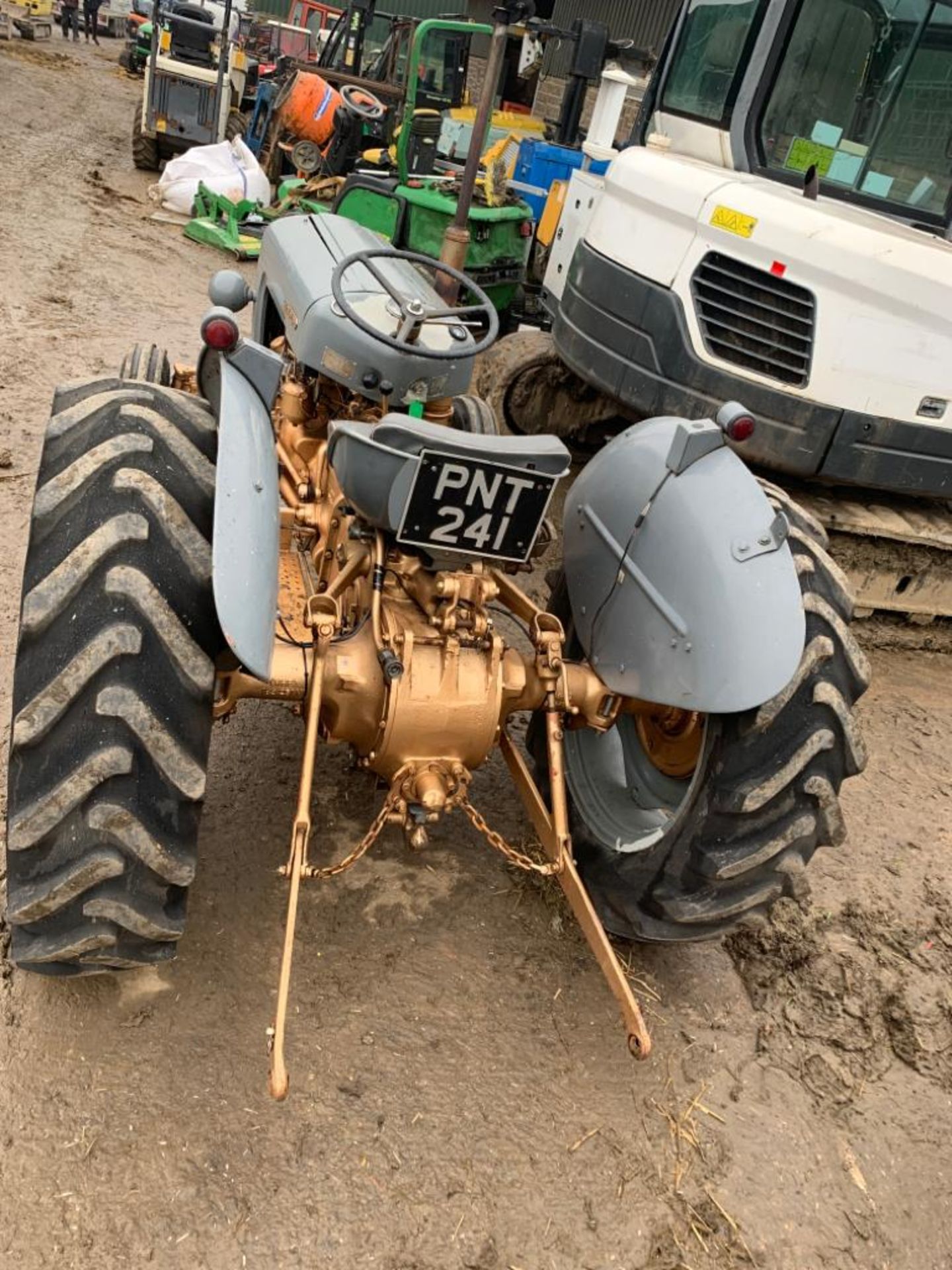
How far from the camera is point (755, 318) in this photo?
14.9 feet

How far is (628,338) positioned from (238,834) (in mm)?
3027

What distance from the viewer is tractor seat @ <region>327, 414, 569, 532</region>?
2.22 m

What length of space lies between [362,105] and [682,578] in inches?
385

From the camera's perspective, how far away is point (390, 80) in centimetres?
1180

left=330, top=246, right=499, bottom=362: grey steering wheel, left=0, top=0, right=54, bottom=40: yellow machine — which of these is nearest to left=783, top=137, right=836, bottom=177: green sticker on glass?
left=330, top=246, right=499, bottom=362: grey steering wheel

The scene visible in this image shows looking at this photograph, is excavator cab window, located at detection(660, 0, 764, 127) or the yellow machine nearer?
excavator cab window, located at detection(660, 0, 764, 127)

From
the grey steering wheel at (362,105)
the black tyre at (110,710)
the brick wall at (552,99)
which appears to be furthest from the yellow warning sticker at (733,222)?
the brick wall at (552,99)

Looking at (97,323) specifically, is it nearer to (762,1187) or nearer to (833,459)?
(833,459)

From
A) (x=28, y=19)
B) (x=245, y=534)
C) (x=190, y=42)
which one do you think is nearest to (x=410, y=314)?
(x=245, y=534)

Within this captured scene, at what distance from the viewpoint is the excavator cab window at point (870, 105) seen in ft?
15.2

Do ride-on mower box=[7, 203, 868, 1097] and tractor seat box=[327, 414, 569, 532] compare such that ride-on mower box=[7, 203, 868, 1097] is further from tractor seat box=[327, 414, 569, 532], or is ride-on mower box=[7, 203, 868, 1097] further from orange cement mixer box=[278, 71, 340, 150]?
orange cement mixer box=[278, 71, 340, 150]

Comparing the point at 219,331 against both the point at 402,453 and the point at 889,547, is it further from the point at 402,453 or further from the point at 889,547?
the point at 889,547

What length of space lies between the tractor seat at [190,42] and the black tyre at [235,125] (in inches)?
29.8

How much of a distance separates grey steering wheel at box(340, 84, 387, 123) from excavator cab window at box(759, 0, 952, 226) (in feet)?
21.1
